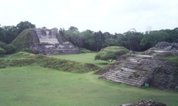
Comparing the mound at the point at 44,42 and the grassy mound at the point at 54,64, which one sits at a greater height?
the mound at the point at 44,42

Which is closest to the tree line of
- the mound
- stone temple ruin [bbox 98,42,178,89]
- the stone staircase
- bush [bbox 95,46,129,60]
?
the mound

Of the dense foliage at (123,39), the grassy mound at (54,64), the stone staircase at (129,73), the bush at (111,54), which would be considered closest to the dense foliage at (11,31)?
the dense foliage at (123,39)

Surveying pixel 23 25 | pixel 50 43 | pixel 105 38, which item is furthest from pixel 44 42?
pixel 105 38

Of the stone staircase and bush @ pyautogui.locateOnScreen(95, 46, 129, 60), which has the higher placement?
bush @ pyautogui.locateOnScreen(95, 46, 129, 60)

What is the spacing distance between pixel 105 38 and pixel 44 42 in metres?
14.2

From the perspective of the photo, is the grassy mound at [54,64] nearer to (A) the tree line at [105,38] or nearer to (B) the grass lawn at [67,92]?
(B) the grass lawn at [67,92]

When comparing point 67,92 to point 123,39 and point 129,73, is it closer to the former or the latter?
point 129,73

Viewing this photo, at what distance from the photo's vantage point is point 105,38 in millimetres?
66688

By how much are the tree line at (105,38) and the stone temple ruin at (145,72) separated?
1082 inches

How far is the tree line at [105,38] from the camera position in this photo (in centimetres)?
5562

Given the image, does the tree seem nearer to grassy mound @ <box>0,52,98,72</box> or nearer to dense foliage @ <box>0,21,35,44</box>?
dense foliage @ <box>0,21,35,44</box>

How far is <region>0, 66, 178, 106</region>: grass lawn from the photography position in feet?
61.3

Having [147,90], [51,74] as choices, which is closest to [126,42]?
[51,74]

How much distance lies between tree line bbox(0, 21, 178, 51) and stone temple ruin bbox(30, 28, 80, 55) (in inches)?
154
